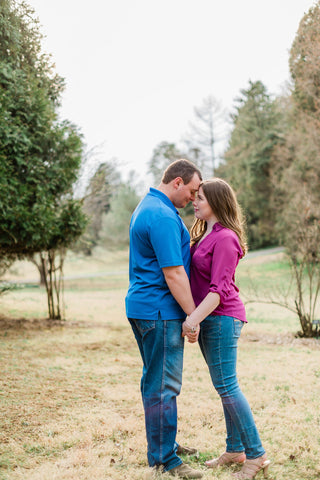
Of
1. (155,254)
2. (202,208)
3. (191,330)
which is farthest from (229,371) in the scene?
(202,208)

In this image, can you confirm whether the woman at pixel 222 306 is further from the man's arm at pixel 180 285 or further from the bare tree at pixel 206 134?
the bare tree at pixel 206 134

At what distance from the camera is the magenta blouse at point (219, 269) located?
111 inches

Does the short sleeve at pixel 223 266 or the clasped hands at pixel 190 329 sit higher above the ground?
the short sleeve at pixel 223 266

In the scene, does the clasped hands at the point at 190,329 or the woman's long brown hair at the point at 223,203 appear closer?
the clasped hands at the point at 190,329

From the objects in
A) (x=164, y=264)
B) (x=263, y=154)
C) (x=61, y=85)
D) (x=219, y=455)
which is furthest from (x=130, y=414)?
(x=263, y=154)

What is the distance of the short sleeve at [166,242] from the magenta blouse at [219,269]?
227 millimetres

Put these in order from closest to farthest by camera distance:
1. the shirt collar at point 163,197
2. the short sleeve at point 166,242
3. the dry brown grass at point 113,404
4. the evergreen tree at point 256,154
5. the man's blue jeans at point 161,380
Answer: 1. the short sleeve at point 166,242
2. the man's blue jeans at point 161,380
3. the shirt collar at point 163,197
4. the dry brown grass at point 113,404
5. the evergreen tree at point 256,154

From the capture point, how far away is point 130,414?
4.35m

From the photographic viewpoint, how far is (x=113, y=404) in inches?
184

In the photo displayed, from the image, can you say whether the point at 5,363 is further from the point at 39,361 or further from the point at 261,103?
the point at 261,103

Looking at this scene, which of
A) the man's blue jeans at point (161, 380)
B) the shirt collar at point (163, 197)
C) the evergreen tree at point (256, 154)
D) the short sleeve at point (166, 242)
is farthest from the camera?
the evergreen tree at point (256, 154)

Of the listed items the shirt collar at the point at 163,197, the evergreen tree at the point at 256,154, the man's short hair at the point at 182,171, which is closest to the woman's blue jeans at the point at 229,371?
the shirt collar at the point at 163,197

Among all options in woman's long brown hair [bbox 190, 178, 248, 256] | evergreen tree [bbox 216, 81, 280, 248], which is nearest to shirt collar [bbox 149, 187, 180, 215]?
woman's long brown hair [bbox 190, 178, 248, 256]

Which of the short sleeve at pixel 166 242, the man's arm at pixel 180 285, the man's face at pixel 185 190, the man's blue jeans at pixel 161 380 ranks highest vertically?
the man's face at pixel 185 190
